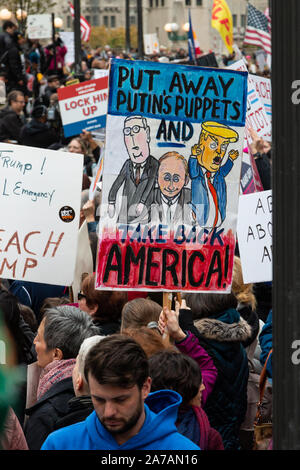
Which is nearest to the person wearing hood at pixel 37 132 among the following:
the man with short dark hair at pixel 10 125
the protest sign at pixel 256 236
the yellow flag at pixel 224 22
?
the man with short dark hair at pixel 10 125

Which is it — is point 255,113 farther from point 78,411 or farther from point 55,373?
point 78,411

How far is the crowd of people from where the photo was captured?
2.77 m

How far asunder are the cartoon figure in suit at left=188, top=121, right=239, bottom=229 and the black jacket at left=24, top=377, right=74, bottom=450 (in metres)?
1.23

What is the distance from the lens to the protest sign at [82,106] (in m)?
9.64

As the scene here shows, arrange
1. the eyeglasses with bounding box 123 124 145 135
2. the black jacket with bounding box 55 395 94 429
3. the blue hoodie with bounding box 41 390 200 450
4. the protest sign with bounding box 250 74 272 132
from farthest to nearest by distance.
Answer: the protest sign with bounding box 250 74 272 132, the eyeglasses with bounding box 123 124 145 135, the black jacket with bounding box 55 395 94 429, the blue hoodie with bounding box 41 390 200 450

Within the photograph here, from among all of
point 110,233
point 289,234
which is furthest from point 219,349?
point 289,234

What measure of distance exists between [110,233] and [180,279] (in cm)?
40

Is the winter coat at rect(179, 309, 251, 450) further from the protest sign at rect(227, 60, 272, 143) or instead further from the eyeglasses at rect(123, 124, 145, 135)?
the protest sign at rect(227, 60, 272, 143)

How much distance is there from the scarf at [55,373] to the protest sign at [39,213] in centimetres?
120

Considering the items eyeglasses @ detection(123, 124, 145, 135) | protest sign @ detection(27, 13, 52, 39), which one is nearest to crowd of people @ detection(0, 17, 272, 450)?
eyeglasses @ detection(123, 124, 145, 135)

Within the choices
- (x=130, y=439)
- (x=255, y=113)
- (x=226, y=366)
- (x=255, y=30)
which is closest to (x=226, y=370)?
(x=226, y=366)

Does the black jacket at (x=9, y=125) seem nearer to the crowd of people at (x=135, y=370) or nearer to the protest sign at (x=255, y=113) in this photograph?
the protest sign at (x=255, y=113)

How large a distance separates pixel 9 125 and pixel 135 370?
9.64 metres

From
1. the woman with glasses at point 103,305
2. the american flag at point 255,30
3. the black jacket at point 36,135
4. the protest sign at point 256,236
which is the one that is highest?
the american flag at point 255,30
